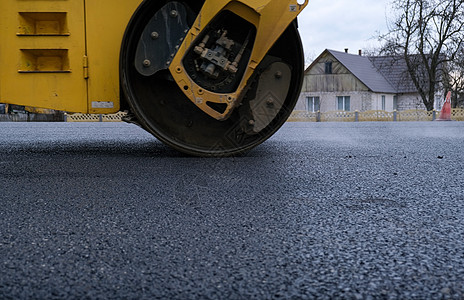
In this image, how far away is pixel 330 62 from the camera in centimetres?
3938

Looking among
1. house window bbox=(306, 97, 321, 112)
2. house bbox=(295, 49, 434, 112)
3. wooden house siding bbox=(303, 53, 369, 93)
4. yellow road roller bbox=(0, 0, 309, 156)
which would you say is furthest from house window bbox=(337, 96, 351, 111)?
yellow road roller bbox=(0, 0, 309, 156)

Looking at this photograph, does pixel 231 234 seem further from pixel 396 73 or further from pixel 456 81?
pixel 396 73

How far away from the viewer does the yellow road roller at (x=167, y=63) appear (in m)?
3.89

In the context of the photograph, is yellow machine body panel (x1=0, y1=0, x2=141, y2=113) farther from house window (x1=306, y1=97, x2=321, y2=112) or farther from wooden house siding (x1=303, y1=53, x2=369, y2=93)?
house window (x1=306, y1=97, x2=321, y2=112)

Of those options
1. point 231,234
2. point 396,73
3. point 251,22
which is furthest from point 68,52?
point 396,73

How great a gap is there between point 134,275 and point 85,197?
1231mm

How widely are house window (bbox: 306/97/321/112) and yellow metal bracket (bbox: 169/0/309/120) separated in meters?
35.7

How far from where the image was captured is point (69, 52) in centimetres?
408

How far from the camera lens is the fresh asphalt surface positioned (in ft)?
4.32

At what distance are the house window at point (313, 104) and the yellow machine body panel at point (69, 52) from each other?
35728mm

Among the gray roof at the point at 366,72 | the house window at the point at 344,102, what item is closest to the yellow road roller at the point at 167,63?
the gray roof at the point at 366,72

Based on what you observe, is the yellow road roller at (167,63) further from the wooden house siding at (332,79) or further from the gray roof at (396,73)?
the gray roof at (396,73)

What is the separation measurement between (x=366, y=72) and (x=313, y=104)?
4.76 m

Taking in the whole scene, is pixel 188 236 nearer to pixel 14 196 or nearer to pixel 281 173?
pixel 14 196
